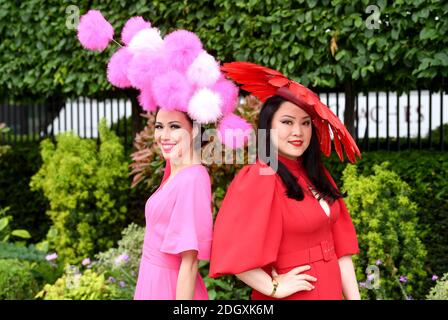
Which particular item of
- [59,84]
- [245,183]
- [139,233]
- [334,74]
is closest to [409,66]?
[334,74]

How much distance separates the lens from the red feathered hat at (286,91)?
3.24 m

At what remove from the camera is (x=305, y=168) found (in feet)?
11.3

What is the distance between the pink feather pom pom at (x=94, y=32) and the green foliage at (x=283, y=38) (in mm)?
3225

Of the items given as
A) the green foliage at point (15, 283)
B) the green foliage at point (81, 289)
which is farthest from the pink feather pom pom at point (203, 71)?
the green foliage at point (15, 283)

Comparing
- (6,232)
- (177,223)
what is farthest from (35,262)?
(177,223)

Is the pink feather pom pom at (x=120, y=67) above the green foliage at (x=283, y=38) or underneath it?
underneath

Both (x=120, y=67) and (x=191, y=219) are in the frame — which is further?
(x=120, y=67)

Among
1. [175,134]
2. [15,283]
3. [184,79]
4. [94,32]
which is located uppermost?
[94,32]

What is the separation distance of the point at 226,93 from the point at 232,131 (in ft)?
0.56

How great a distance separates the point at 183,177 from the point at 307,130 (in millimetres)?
611

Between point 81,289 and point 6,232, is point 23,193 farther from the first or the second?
point 81,289

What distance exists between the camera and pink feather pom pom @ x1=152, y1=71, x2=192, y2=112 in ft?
10.4

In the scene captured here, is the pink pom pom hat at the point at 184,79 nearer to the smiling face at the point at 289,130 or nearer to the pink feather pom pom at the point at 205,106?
the pink feather pom pom at the point at 205,106

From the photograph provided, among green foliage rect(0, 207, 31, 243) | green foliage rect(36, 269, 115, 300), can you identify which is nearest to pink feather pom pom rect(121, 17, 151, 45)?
green foliage rect(36, 269, 115, 300)
